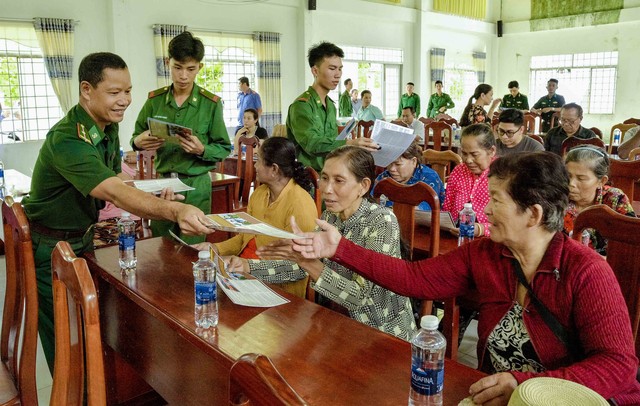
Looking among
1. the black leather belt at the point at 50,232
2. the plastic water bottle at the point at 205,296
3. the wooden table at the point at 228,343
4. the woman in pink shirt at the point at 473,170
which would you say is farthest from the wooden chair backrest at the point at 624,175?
the black leather belt at the point at 50,232

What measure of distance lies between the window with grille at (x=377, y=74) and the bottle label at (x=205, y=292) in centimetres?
905

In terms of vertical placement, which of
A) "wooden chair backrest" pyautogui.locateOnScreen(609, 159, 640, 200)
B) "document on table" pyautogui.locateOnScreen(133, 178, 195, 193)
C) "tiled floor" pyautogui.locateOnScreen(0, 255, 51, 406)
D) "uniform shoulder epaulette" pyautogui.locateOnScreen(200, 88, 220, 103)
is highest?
"uniform shoulder epaulette" pyautogui.locateOnScreen(200, 88, 220, 103)

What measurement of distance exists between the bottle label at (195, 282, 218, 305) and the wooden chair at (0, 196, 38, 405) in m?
0.48

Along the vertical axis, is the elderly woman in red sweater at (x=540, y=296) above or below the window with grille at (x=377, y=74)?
below

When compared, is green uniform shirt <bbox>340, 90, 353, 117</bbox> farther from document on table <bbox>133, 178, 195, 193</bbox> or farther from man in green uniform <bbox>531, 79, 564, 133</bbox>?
document on table <bbox>133, 178, 195, 193</bbox>

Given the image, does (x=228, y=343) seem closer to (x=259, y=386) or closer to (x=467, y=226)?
(x=259, y=386)

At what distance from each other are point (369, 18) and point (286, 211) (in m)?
8.91

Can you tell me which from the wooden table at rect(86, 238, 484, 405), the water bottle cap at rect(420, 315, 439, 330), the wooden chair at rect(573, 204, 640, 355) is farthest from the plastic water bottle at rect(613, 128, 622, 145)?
the water bottle cap at rect(420, 315, 439, 330)

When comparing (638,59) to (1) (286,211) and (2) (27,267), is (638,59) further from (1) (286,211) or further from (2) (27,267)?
(2) (27,267)

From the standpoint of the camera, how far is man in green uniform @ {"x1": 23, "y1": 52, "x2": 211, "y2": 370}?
190cm

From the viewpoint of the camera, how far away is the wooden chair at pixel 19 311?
1521mm

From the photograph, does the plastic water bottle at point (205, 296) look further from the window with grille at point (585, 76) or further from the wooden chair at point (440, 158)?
the window with grille at point (585, 76)

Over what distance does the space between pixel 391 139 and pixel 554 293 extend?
1606 mm

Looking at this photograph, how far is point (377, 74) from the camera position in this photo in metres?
11.0
